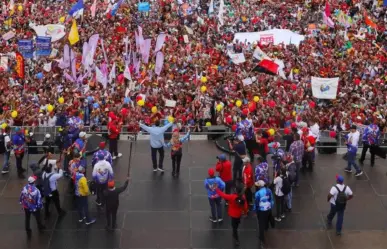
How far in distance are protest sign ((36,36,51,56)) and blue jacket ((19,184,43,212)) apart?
38.5ft

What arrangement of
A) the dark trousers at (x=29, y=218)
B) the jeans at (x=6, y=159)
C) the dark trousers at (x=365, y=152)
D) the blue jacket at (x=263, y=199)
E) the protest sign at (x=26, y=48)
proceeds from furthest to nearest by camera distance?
the protest sign at (x=26, y=48) → the dark trousers at (x=365, y=152) → the jeans at (x=6, y=159) → the dark trousers at (x=29, y=218) → the blue jacket at (x=263, y=199)

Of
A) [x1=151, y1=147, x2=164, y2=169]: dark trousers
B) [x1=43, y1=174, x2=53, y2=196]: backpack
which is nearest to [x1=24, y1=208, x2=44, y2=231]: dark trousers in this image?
[x1=43, y1=174, x2=53, y2=196]: backpack

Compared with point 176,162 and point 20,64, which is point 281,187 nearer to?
point 176,162

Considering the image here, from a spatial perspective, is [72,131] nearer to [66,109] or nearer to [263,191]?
[66,109]

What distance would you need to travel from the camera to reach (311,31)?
99.2ft

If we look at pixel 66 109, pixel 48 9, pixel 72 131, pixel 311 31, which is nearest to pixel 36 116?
pixel 66 109

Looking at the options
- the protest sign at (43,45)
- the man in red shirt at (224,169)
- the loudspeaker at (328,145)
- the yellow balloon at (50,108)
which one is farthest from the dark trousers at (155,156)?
the protest sign at (43,45)

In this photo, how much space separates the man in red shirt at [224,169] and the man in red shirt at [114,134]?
3706mm

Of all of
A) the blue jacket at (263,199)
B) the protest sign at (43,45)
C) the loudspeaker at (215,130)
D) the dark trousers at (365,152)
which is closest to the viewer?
the blue jacket at (263,199)

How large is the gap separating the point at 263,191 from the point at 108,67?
13327mm

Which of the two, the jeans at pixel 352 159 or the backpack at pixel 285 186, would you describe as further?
the jeans at pixel 352 159

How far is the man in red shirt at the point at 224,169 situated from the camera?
1454 centimetres

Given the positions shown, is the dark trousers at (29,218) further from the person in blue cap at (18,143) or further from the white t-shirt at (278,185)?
the white t-shirt at (278,185)

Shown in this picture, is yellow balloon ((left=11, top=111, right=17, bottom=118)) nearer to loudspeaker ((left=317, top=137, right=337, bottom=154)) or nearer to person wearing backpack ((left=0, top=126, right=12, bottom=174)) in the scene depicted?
person wearing backpack ((left=0, top=126, right=12, bottom=174))
